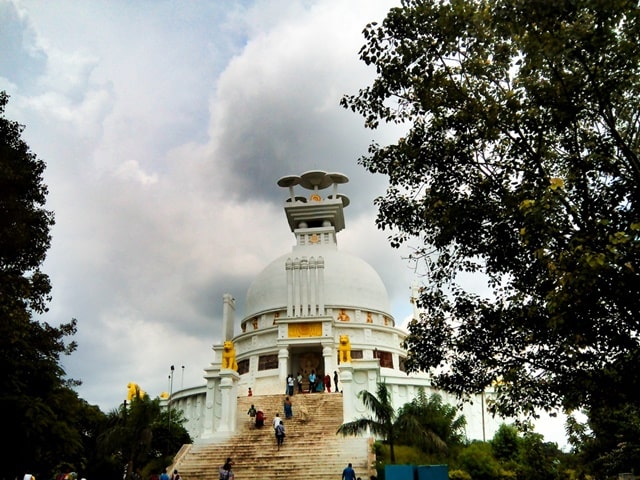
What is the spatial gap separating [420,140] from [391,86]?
1.19 m

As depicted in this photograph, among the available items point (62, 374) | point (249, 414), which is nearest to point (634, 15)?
point (62, 374)

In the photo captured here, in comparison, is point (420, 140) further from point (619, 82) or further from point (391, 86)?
point (619, 82)

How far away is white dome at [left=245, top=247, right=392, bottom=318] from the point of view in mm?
41528

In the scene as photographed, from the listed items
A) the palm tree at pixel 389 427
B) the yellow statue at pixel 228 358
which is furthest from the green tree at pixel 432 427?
the yellow statue at pixel 228 358

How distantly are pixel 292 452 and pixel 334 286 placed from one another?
66.4 feet

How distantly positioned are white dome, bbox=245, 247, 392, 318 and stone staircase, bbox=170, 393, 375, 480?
564 inches

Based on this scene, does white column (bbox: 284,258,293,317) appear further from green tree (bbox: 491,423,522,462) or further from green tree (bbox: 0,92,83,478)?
green tree (bbox: 0,92,83,478)

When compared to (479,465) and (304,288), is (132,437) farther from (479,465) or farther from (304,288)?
(304,288)

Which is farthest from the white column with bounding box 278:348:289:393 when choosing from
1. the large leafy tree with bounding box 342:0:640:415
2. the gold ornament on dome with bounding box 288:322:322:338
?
the large leafy tree with bounding box 342:0:640:415

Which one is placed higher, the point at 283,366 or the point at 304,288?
the point at 304,288

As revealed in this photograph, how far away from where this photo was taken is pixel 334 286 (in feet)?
137

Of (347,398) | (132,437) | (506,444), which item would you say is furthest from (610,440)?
(132,437)

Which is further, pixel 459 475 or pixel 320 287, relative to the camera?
pixel 320 287

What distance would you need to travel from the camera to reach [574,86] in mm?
9797
